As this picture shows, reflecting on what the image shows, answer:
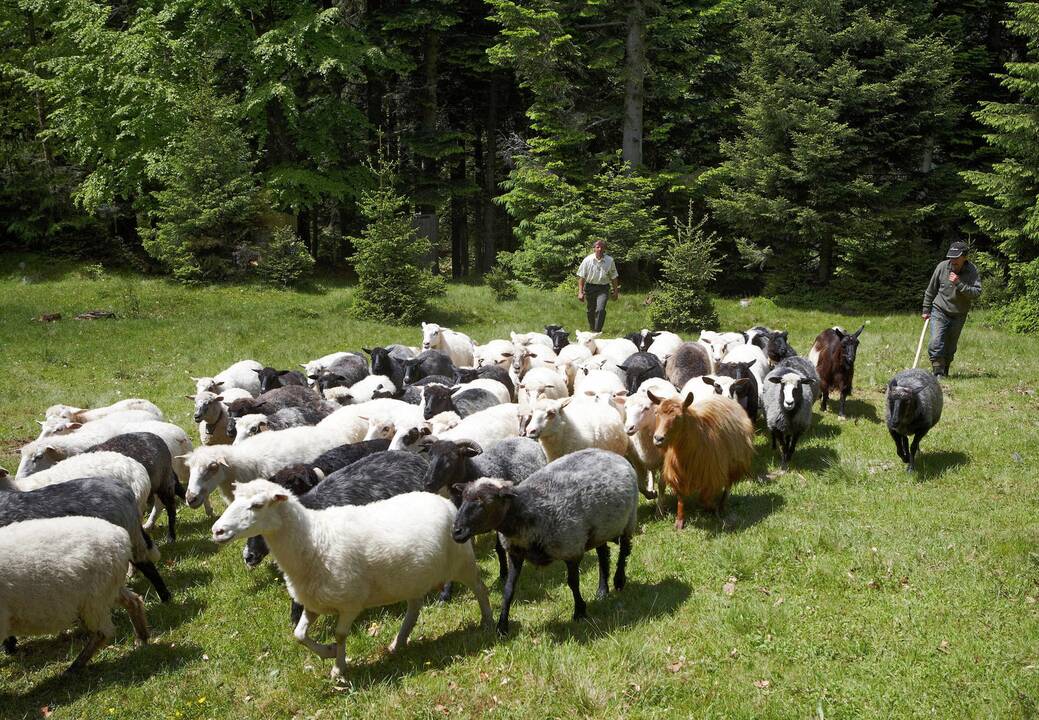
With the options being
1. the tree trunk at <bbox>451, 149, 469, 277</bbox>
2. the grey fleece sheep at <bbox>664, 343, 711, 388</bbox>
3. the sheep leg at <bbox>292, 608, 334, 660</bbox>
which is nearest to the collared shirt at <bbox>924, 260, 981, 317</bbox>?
the grey fleece sheep at <bbox>664, 343, 711, 388</bbox>

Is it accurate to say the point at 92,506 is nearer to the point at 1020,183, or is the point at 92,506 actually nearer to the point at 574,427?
the point at 574,427

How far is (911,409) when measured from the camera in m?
8.88

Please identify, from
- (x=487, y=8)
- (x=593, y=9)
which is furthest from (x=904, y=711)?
(x=487, y=8)

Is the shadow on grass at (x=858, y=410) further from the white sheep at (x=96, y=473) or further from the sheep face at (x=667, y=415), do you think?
the white sheep at (x=96, y=473)

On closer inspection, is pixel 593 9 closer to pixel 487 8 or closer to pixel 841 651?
pixel 487 8

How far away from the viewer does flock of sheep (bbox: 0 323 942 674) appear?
5.24m

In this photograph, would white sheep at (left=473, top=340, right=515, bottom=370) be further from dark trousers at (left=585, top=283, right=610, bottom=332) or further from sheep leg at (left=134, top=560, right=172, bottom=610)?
sheep leg at (left=134, top=560, right=172, bottom=610)

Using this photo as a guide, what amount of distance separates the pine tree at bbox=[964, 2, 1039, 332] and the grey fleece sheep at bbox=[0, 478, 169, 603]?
21402 millimetres

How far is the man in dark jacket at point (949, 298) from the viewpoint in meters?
11.9

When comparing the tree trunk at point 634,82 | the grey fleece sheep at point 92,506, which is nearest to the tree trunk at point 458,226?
the tree trunk at point 634,82

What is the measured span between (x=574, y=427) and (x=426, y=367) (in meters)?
4.56

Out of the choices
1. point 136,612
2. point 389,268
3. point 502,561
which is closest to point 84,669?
point 136,612

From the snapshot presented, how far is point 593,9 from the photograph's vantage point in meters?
24.1

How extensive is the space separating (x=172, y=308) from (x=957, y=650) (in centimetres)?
2019
